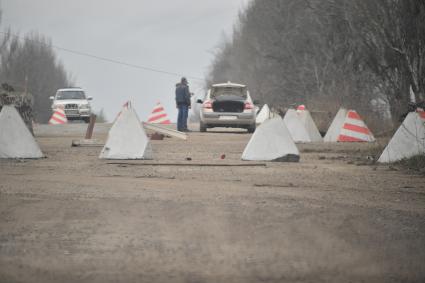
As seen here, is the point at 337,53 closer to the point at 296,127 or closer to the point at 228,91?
the point at 228,91

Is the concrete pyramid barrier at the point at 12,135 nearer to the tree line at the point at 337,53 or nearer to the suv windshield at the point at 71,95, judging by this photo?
the tree line at the point at 337,53

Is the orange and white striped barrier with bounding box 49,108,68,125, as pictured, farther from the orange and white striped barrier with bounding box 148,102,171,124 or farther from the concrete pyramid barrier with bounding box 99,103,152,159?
the concrete pyramid barrier with bounding box 99,103,152,159

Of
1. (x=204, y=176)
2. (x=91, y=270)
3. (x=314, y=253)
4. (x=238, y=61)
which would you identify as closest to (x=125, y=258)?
(x=91, y=270)

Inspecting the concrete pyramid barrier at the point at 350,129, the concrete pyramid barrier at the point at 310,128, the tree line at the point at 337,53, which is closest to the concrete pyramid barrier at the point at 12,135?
the concrete pyramid barrier at the point at 350,129

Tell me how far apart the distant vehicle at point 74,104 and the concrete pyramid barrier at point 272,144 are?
33192 mm

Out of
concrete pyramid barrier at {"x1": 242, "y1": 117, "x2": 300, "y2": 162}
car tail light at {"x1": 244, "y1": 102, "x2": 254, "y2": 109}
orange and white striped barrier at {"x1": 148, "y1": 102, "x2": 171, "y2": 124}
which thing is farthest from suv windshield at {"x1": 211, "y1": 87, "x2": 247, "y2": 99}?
concrete pyramid barrier at {"x1": 242, "y1": 117, "x2": 300, "y2": 162}

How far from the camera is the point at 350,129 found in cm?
2547

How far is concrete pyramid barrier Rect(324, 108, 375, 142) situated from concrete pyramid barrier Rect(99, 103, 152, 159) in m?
9.71

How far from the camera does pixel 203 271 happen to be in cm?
632

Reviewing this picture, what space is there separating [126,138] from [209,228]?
341 inches

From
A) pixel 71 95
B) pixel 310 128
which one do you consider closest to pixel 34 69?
pixel 71 95

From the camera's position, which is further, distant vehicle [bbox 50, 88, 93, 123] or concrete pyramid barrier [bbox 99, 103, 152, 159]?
distant vehicle [bbox 50, 88, 93, 123]

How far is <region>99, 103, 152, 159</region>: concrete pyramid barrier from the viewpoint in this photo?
16.3m

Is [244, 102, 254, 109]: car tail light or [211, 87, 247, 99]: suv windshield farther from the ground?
[211, 87, 247, 99]: suv windshield
